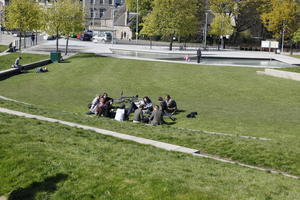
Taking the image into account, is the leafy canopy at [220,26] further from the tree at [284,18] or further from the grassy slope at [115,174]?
the grassy slope at [115,174]

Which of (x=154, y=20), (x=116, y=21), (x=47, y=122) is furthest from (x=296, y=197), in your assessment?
(x=116, y=21)

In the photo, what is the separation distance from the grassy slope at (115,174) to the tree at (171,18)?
5831 centimetres

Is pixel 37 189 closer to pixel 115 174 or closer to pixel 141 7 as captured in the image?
pixel 115 174

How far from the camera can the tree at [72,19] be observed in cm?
4847

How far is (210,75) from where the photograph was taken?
34875mm

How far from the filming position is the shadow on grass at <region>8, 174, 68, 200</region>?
813 centimetres

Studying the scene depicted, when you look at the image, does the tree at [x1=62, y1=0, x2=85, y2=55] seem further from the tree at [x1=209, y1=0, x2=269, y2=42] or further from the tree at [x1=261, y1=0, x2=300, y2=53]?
the tree at [x1=209, y1=0, x2=269, y2=42]

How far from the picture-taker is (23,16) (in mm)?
47688

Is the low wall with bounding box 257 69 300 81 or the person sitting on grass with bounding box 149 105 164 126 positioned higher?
the low wall with bounding box 257 69 300 81

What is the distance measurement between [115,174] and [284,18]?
6996 cm

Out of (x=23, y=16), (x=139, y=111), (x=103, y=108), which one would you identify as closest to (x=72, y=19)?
(x=23, y=16)

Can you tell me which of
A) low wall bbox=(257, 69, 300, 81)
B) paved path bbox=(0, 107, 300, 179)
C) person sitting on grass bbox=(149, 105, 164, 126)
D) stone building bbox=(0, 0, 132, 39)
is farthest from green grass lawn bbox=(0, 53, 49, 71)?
stone building bbox=(0, 0, 132, 39)

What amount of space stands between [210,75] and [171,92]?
27.3 feet

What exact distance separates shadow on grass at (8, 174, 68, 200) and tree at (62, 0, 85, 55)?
1639 inches
